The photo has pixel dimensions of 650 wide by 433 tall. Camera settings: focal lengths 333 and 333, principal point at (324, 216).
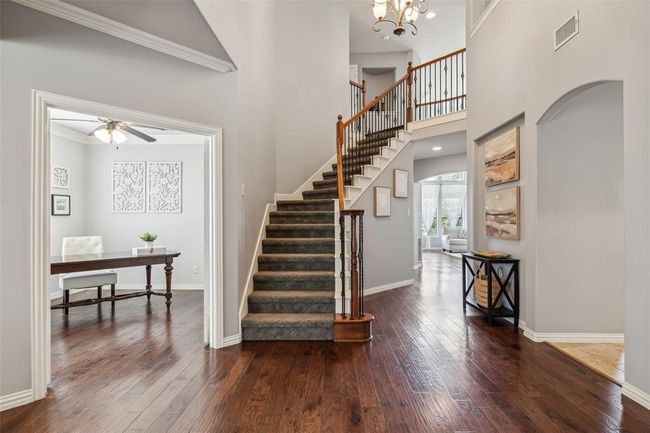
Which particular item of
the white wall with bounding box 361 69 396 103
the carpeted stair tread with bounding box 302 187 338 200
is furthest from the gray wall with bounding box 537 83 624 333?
the white wall with bounding box 361 69 396 103

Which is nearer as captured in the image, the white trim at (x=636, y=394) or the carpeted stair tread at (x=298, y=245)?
the white trim at (x=636, y=394)

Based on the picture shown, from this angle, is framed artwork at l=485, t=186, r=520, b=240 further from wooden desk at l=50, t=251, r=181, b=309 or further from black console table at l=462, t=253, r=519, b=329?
wooden desk at l=50, t=251, r=181, b=309

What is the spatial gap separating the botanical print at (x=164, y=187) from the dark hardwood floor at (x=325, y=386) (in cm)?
263

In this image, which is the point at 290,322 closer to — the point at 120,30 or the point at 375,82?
the point at 120,30

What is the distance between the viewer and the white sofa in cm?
1210

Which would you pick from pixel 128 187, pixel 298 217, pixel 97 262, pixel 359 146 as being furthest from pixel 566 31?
pixel 128 187

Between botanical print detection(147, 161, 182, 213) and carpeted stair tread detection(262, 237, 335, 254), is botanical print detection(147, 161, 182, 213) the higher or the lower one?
the higher one

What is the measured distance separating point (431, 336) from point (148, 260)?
12.3 ft

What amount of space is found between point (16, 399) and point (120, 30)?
2.66 metres

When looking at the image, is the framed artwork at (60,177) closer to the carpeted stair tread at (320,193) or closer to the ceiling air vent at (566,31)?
the carpeted stair tread at (320,193)

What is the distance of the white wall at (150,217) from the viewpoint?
592 cm

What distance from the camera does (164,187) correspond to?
19.6ft

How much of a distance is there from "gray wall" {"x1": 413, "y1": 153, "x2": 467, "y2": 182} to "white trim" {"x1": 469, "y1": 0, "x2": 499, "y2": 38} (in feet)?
12.0

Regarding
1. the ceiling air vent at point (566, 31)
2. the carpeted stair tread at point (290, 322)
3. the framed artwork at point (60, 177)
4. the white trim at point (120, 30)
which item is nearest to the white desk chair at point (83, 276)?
the framed artwork at point (60, 177)
